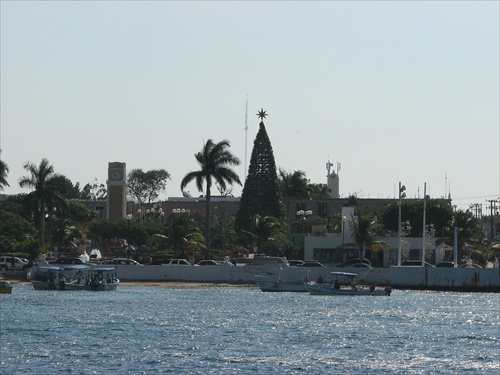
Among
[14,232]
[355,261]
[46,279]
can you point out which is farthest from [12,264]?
[355,261]

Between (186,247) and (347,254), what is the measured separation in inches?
647

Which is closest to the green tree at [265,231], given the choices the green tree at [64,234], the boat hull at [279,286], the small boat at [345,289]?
the boat hull at [279,286]

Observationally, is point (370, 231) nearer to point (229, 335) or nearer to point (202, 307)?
point (202, 307)

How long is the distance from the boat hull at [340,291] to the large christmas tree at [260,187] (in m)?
41.5

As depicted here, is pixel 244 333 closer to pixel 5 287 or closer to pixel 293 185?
pixel 5 287

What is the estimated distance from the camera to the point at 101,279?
334ft

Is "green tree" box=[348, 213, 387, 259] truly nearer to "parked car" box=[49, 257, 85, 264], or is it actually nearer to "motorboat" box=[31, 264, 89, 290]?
"parked car" box=[49, 257, 85, 264]

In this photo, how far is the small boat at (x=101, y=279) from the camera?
100875mm

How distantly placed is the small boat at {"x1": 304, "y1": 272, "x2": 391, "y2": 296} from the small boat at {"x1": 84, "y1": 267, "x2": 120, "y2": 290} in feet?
51.1

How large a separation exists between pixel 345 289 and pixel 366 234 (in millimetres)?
15200

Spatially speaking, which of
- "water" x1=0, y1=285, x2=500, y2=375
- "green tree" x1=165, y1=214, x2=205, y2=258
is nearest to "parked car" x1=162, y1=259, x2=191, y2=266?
"green tree" x1=165, y1=214, x2=205, y2=258

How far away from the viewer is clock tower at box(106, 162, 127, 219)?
166 meters

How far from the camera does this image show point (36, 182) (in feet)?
393

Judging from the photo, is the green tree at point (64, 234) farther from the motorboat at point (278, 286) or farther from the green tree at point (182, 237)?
the motorboat at point (278, 286)
